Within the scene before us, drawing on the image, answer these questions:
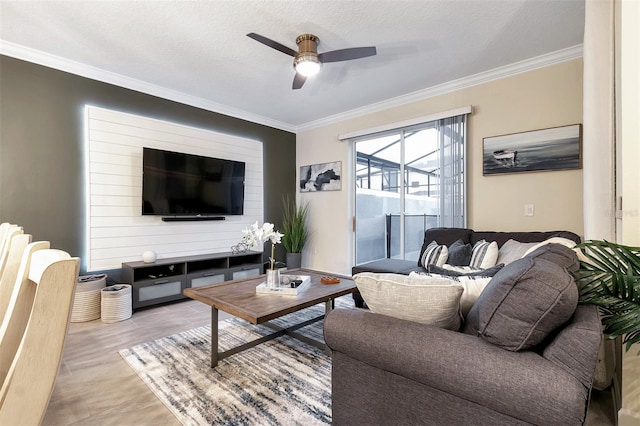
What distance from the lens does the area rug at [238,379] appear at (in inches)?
63.6

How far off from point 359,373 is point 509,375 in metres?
0.54

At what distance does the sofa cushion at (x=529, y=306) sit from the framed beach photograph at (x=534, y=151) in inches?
105

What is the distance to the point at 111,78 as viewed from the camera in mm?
3395

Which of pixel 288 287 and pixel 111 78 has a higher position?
pixel 111 78

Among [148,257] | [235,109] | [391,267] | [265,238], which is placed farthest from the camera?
[235,109]

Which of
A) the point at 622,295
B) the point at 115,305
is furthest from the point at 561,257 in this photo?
the point at 115,305

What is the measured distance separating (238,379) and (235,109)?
3.78 meters

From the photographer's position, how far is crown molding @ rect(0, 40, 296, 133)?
2.89 meters

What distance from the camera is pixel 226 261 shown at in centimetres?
399

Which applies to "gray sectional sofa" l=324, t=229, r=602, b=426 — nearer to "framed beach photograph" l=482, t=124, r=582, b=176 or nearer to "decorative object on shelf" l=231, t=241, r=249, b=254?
"decorative object on shelf" l=231, t=241, r=249, b=254

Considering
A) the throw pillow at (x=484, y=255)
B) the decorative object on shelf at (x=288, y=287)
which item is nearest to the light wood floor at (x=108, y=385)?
the decorative object on shelf at (x=288, y=287)

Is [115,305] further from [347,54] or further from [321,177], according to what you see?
[321,177]

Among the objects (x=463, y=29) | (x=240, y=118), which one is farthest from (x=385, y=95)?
(x=240, y=118)

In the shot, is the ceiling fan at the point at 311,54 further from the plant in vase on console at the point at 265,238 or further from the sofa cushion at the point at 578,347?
the sofa cushion at the point at 578,347
